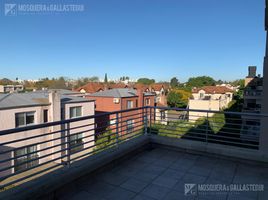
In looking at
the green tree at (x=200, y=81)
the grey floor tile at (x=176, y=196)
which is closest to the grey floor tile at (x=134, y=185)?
the grey floor tile at (x=176, y=196)

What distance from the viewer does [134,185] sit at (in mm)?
2490

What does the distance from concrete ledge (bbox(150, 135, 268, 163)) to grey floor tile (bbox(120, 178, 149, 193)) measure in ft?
5.06

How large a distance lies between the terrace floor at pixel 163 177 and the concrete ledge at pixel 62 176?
0.35 ft

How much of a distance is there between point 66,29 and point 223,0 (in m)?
8.06

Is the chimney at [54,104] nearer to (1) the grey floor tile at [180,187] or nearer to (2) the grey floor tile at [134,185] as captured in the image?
(2) the grey floor tile at [134,185]

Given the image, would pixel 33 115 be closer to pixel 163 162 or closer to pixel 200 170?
pixel 163 162

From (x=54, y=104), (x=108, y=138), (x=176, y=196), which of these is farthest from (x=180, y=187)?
(x=54, y=104)

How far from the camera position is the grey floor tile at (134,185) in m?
2.39

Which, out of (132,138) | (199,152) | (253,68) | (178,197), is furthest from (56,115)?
(253,68)

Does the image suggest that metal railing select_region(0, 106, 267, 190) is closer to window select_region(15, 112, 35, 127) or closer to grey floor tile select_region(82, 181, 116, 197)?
grey floor tile select_region(82, 181, 116, 197)

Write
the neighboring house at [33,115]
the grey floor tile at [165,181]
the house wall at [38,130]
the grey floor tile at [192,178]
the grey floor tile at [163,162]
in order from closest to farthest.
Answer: the grey floor tile at [165,181] < the grey floor tile at [192,178] < the grey floor tile at [163,162] < the house wall at [38,130] < the neighboring house at [33,115]

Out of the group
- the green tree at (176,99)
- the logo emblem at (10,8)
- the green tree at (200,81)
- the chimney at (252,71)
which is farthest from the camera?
the green tree at (200,81)

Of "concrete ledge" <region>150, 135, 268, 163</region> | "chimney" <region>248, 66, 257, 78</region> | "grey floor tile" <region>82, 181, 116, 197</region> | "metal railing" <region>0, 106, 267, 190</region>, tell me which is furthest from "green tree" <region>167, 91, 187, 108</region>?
"grey floor tile" <region>82, 181, 116, 197</region>

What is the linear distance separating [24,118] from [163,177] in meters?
10.8
